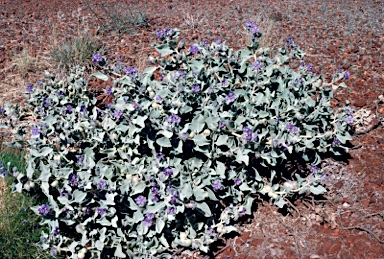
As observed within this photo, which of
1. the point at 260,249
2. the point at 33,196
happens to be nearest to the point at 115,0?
the point at 33,196

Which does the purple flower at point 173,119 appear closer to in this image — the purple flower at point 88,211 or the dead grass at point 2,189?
the purple flower at point 88,211

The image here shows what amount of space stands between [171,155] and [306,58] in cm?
244

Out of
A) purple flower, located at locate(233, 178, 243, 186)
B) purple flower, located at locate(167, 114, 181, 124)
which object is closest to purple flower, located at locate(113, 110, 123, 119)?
purple flower, located at locate(167, 114, 181, 124)

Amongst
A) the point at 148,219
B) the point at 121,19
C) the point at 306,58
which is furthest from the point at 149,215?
the point at 121,19

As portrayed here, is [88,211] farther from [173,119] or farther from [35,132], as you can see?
[173,119]

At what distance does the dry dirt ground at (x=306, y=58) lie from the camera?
2.78 metres

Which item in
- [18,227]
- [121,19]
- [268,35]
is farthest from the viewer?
[121,19]

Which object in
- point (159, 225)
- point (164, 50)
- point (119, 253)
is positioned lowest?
point (119, 253)

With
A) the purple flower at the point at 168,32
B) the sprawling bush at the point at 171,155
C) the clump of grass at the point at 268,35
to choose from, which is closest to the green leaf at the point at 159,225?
the sprawling bush at the point at 171,155

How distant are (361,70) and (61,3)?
459 centimetres

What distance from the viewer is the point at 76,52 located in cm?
441

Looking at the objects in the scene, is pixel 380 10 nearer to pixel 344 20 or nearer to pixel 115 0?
pixel 344 20

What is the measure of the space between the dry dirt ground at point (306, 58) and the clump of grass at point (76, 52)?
0.50 feet

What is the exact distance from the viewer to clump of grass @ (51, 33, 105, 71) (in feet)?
14.5
